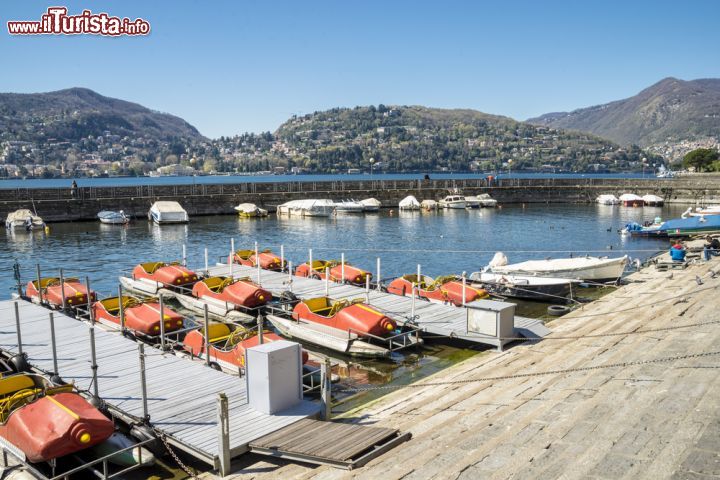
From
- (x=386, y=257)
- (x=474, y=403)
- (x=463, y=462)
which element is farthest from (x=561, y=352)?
(x=386, y=257)

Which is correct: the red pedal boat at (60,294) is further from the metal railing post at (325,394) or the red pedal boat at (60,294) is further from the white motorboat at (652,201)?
the white motorboat at (652,201)

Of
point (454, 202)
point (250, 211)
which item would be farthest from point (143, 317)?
point (454, 202)

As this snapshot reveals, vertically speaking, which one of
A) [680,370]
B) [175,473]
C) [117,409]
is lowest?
[175,473]

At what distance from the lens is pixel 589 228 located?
56.9 metres

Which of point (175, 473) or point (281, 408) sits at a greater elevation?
point (281, 408)

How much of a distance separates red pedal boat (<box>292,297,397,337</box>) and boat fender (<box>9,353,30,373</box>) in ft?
26.8

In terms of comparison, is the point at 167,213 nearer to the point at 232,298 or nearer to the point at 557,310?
the point at 232,298

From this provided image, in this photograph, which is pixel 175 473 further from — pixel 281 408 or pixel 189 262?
pixel 189 262

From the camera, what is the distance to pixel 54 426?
9.44m

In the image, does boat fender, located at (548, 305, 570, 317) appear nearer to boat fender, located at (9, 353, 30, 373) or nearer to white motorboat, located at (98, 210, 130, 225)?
boat fender, located at (9, 353, 30, 373)

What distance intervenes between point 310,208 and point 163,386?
2318 inches

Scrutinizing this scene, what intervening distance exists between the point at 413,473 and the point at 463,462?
2.35 feet

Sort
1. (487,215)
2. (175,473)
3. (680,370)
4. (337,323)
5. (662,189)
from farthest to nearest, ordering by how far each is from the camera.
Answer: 1. (662,189)
2. (487,215)
3. (337,323)
4. (680,370)
5. (175,473)

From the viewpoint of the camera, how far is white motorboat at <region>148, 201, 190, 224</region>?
2430 inches
